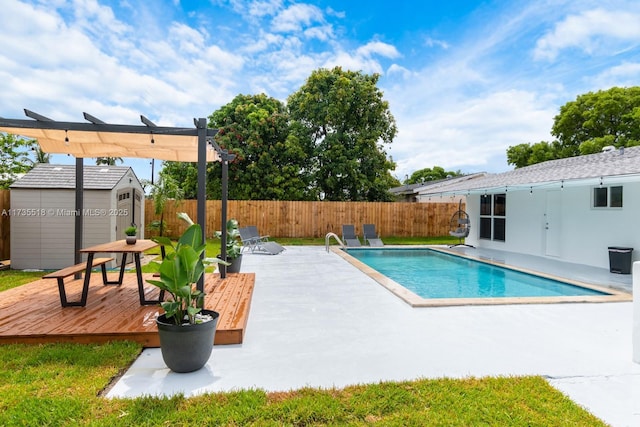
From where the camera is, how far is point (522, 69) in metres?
12.7

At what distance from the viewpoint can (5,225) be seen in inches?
335

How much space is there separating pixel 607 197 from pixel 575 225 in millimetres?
1058

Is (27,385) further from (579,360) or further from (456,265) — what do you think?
(456,265)

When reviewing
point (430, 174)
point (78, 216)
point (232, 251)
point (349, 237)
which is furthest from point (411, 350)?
point (430, 174)

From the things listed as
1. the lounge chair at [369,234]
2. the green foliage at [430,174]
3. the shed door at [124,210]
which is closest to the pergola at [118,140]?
the shed door at [124,210]

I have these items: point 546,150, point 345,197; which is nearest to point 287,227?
point 345,197

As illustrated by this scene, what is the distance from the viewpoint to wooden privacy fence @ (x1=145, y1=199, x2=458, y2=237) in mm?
15141

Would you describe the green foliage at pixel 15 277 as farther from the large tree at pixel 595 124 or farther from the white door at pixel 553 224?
the large tree at pixel 595 124

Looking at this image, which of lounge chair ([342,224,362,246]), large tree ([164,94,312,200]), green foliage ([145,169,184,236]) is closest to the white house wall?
lounge chair ([342,224,362,246])

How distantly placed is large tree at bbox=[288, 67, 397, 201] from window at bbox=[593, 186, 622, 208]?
1093 cm

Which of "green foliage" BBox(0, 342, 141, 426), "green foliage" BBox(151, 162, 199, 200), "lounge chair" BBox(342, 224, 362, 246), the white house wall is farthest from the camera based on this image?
"green foliage" BBox(151, 162, 199, 200)

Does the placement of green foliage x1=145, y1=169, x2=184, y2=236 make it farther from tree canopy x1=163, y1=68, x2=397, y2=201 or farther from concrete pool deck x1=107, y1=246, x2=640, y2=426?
concrete pool deck x1=107, y1=246, x2=640, y2=426

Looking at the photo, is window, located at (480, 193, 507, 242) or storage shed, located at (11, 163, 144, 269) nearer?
storage shed, located at (11, 163, 144, 269)

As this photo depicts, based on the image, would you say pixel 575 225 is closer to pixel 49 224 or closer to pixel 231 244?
pixel 231 244
